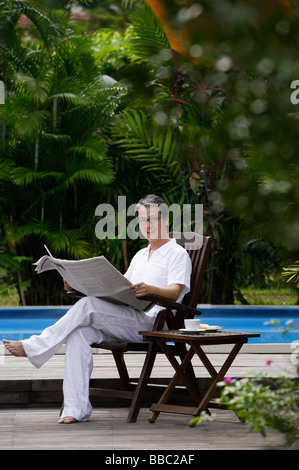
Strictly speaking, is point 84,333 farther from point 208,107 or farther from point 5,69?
point 5,69

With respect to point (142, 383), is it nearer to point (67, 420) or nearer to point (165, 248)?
point (67, 420)

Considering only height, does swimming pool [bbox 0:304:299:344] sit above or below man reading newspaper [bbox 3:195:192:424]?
below

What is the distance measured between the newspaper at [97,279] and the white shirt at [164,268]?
14 cm

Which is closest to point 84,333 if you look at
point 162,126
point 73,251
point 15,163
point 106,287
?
point 106,287

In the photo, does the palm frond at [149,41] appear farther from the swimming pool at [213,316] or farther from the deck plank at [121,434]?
the swimming pool at [213,316]

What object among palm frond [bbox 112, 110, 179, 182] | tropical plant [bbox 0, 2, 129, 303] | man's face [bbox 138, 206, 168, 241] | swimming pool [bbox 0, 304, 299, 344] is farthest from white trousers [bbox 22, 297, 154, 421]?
tropical plant [bbox 0, 2, 129, 303]

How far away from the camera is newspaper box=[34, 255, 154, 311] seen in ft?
10.7

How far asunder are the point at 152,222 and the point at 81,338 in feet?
2.33

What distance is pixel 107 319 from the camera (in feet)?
11.5

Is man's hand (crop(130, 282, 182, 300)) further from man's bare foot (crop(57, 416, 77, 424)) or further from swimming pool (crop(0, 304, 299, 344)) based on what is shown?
swimming pool (crop(0, 304, 299, 344))

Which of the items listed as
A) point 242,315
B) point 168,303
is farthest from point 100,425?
point 242,315

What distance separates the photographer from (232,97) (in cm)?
77

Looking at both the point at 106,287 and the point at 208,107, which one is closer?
the point at 208,107
